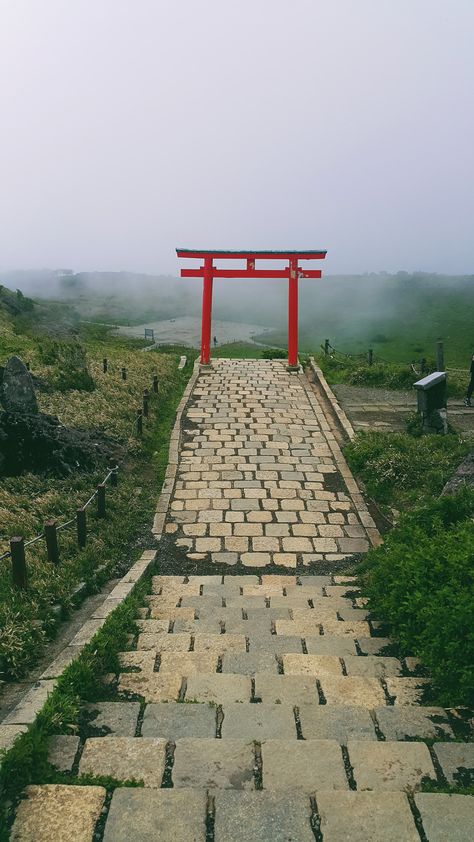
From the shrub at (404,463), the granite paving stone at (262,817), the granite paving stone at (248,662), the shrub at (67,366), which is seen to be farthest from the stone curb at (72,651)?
the shrub at (67,366)

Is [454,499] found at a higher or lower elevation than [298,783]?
higher

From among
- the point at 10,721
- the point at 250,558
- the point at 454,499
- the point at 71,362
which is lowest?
the point at 250,558

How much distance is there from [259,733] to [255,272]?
1607 centimetres

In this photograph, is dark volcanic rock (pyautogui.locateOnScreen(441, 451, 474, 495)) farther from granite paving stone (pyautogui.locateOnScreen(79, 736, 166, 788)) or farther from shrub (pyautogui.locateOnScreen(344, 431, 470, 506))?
granite paving stone (pyautogui.locateOnScreen(79, 736, 166, 788))

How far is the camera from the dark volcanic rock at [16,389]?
10.5 meters

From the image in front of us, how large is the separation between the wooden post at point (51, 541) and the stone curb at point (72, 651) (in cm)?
74

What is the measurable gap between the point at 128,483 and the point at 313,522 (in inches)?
119

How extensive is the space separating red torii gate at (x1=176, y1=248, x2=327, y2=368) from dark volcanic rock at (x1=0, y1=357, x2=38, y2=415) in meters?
7.57

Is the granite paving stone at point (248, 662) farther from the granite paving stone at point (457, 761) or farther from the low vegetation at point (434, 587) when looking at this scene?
→ the granite paving stone at point (457, 761)

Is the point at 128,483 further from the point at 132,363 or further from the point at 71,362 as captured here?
the point at 132,363

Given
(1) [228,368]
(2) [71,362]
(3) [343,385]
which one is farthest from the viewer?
(1) [228,368]

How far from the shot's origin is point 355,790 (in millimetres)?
2838

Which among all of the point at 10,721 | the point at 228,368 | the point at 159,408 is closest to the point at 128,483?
the point at 159,408

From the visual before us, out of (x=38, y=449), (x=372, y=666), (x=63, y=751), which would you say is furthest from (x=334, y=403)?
(x=63, y=751)
